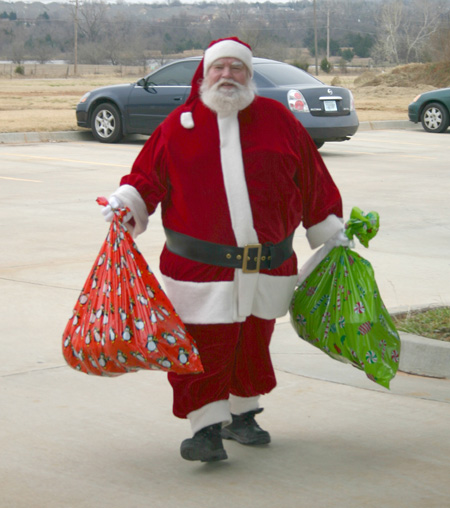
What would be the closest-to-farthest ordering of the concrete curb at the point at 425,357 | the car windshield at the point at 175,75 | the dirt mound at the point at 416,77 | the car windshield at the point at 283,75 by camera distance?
the concrete curb at the point at 425,357
the car windshield at the point at 283,75
the car windshield at the point at 175,75
the dirt mound at the point at 416,77

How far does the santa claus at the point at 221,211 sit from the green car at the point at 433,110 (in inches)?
703

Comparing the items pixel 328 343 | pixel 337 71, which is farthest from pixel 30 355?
pixel 337 71

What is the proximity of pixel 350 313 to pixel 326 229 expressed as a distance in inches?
15.5

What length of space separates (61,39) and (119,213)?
14003 cm

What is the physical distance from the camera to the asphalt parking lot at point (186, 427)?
3842 mm

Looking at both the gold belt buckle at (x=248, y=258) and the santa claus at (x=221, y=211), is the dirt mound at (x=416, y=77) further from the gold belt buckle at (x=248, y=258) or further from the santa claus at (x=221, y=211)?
the gold belt buckle at (x=248, y=258)

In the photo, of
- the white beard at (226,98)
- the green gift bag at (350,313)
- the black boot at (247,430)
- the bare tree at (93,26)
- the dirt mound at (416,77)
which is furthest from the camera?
the bare tree at (93,26)

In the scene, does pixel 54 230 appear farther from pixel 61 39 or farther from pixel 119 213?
pixel 61 39

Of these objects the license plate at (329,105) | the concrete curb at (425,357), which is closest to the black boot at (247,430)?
the concrete curb at (425,357)

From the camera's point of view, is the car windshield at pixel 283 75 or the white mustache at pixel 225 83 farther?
the car windshield at pixel 283 75

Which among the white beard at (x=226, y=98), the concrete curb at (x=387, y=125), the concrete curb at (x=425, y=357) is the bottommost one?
→ the concrete curb at (x=387, y=125)

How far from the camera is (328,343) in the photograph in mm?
4254

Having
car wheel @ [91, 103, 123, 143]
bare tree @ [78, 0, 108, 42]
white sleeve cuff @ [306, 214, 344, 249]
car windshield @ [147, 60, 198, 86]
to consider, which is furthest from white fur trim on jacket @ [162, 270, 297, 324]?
bare tree @ [78, 0, 108, 42]

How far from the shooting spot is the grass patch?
19.0ft
